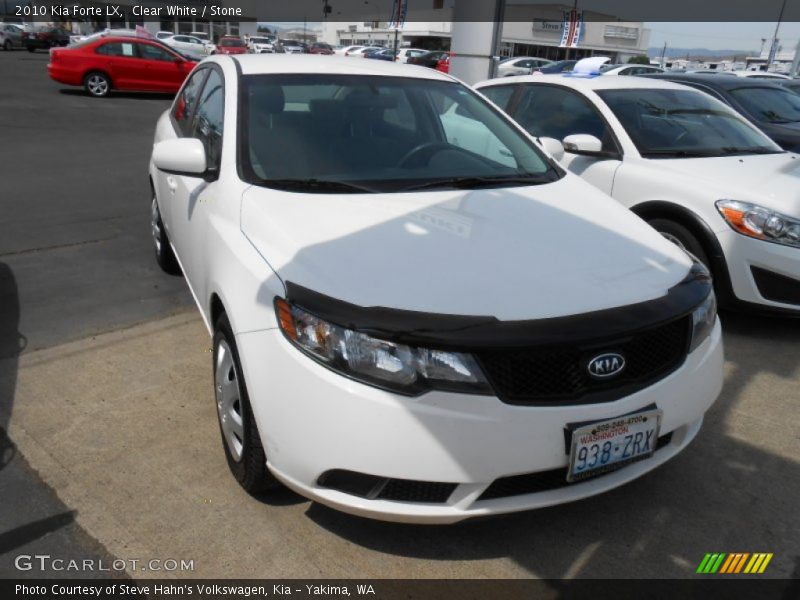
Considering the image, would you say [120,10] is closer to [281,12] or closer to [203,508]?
[281,12]

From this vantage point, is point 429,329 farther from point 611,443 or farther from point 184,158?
point 184,158

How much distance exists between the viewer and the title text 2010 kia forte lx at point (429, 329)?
1992 mm

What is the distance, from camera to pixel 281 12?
53219 mm

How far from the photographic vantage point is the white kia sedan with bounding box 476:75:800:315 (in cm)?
398

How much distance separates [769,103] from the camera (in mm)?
7430

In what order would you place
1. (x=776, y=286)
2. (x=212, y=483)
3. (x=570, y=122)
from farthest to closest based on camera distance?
1. (x=570, y=122)
2. (x=776, y=286)
3. (x=212, y=483)

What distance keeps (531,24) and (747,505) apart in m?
69.9

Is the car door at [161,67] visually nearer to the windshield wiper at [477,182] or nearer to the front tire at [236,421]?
the windshield wiper at [477,182]

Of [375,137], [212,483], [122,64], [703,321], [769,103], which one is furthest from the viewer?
[122,64]

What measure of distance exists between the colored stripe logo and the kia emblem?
82cm

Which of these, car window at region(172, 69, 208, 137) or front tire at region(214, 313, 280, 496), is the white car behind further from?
front tire at region(214, 313, 280, 496)

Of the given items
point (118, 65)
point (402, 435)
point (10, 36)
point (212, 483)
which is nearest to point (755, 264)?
point (402, 435)

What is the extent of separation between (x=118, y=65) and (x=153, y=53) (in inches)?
39.3

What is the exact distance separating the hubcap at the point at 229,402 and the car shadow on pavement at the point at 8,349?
0.92 meters
